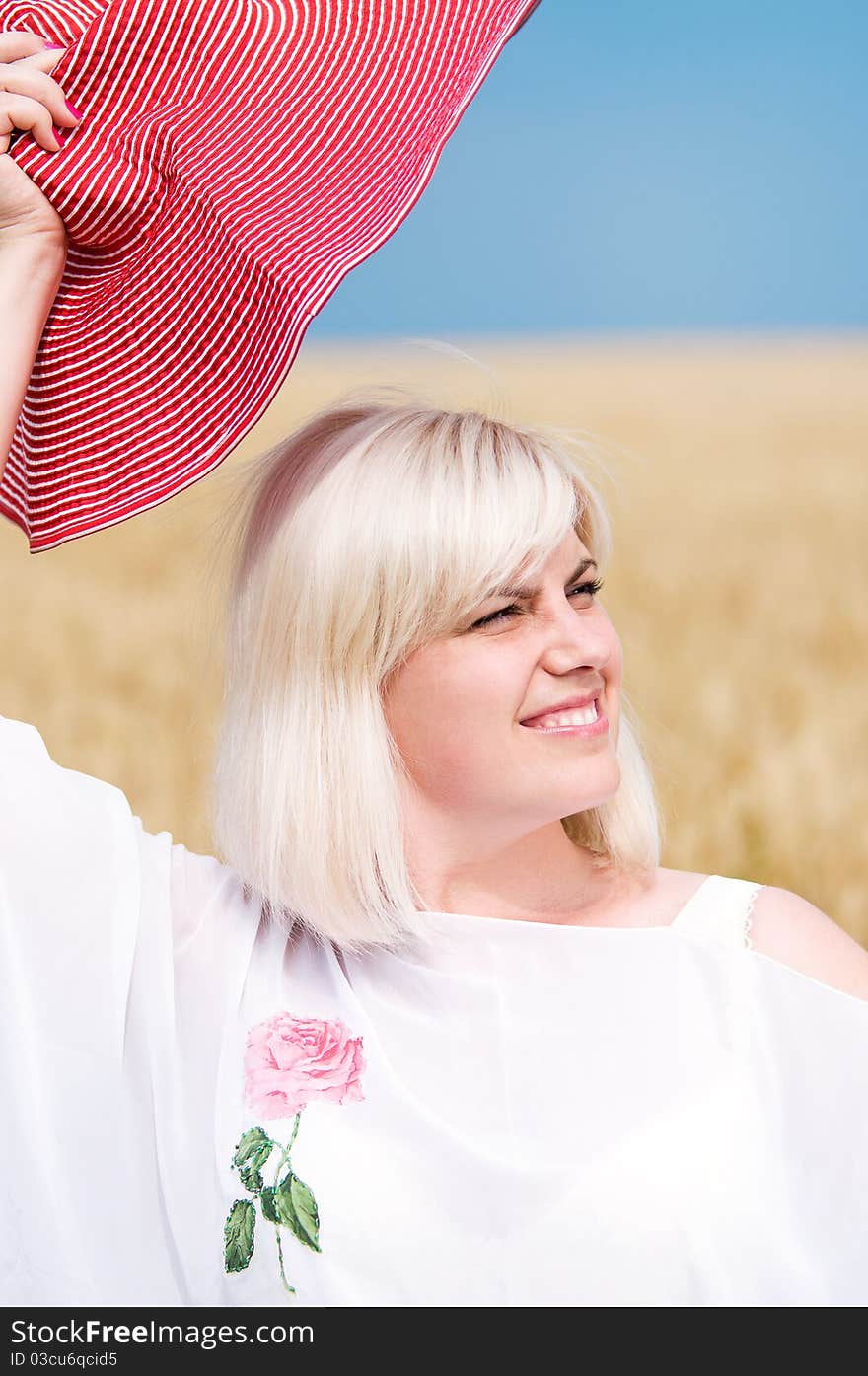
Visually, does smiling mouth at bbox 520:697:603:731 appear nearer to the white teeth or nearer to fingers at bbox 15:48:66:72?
the white teeth

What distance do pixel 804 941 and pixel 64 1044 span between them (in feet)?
2.72

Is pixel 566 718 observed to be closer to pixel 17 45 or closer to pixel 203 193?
pixel 203 193

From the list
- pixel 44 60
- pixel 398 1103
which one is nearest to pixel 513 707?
pixel 398 1103

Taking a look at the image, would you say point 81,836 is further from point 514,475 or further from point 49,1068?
point 514,475

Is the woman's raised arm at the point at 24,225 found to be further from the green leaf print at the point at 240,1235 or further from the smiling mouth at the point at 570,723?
the green leaf print at the point at 240,1235

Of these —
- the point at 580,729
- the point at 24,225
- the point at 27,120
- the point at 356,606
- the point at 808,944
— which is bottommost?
the point at 808,944

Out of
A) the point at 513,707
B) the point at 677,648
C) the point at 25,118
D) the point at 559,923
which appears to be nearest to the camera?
the point at 25,118

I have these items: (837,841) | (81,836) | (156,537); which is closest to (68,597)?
(156,537)

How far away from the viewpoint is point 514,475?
1.71m

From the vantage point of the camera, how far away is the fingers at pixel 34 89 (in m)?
1.58

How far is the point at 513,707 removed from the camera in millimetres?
1679

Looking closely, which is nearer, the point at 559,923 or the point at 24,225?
the point at 24,225

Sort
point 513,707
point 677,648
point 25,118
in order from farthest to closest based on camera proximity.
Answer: point 677,648, point 513,707, point 25,118

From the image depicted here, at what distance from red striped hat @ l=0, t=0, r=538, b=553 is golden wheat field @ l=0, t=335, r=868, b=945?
0.31m
